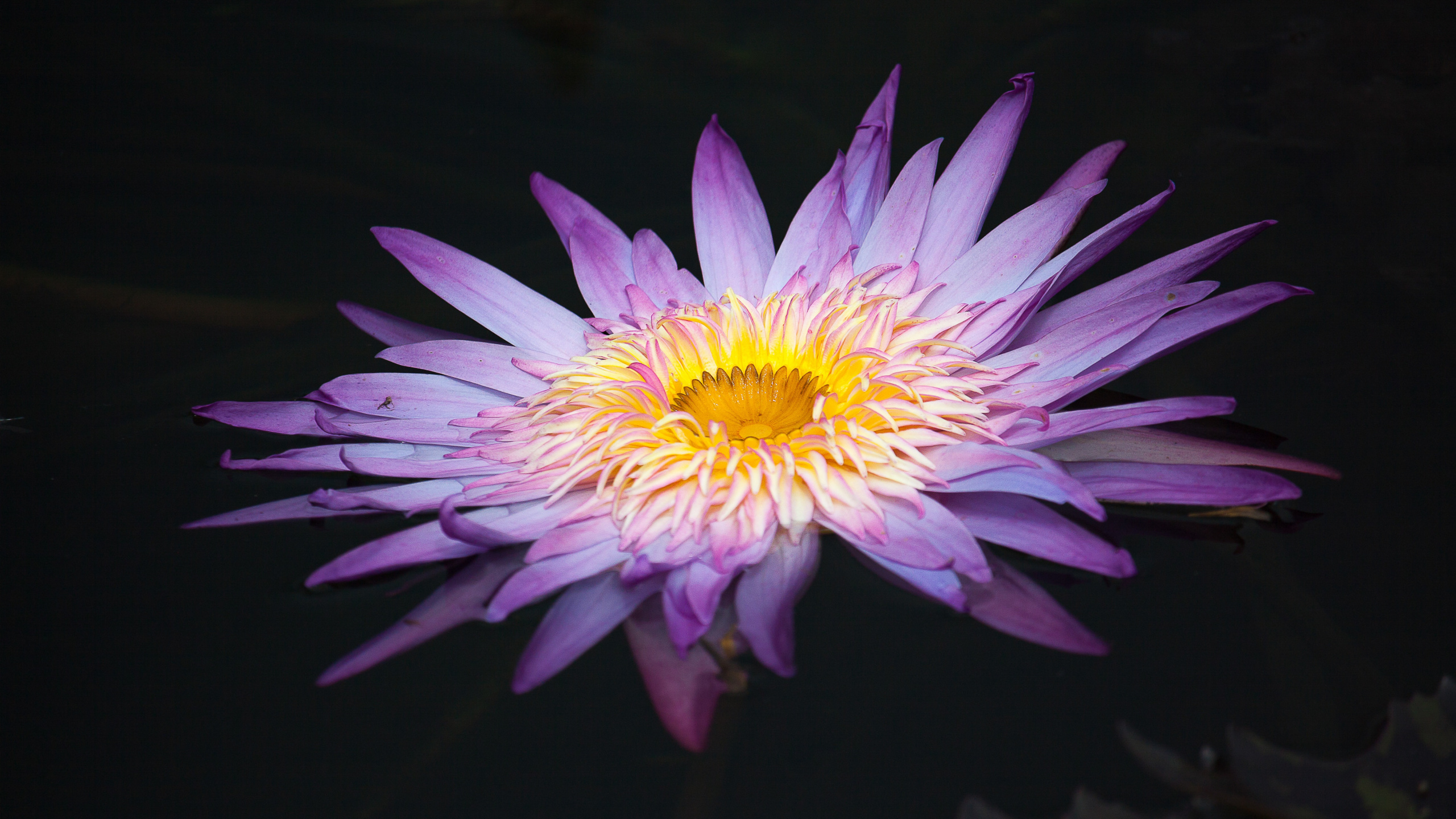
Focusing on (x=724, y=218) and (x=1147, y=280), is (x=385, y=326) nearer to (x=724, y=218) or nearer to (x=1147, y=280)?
(x=724, y=218)

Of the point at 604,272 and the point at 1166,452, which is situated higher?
the point at 604,272

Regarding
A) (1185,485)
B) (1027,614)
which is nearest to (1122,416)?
(1185,485)

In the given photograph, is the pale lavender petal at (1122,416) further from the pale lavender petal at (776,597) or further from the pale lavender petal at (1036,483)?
the pale lavender petal at (776,597)

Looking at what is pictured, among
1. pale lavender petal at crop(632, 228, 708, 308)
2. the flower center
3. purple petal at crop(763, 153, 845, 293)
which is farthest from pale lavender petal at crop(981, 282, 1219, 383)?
pale lavender petal at crop(632, 228, 708, 308)

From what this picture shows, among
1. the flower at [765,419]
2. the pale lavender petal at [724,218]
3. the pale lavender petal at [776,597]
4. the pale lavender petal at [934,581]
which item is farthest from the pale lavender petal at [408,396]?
the pale lavender petal at [934,581]

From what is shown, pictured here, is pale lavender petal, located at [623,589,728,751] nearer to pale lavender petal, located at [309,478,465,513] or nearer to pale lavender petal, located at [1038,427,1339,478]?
pale lavender petal, located at [309,478,465,513]

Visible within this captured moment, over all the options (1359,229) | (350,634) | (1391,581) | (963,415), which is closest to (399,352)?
(350,634)

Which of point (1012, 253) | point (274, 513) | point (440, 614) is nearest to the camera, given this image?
point (440, 614)

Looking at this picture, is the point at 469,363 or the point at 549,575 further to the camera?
the point at 469,363
